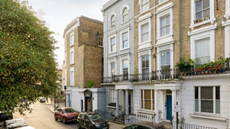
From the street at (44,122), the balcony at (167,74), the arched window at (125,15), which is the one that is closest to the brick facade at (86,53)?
the balcony at (167,74)

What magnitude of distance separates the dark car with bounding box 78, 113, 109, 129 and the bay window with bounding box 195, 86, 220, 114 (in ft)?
24.3

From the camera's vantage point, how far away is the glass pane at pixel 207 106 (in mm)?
10808

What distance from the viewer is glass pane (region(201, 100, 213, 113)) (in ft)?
35.5

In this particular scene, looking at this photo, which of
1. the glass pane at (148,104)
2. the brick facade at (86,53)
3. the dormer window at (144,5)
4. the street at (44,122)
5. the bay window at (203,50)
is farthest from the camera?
the brick facade at (86,53)

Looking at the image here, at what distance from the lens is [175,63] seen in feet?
43.1

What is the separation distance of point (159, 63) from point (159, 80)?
6.25ft

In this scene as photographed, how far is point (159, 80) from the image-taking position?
13328 millimetres

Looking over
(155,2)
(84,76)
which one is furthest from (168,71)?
(84,76)

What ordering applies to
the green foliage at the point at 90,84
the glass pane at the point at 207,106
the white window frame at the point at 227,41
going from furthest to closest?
the green foliage at the point at 90,84 < the glass pane at the point at 207,106 < the white window frame at the point at 227,41

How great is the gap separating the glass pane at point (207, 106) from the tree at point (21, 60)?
1060cm

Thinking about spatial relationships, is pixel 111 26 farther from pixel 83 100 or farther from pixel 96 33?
pixel 83 100

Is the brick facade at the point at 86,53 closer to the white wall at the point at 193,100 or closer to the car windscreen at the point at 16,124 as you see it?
the car windscreen at the point at 16,124

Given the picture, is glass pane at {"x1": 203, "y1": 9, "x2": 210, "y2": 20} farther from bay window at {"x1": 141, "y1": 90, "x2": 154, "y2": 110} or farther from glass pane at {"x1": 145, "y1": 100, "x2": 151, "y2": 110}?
glass pane at {"x1": 145, "y1": 100, "x2": 151, "y2": 110}

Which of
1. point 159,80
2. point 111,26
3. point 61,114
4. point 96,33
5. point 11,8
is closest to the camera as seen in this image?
point 11,8
